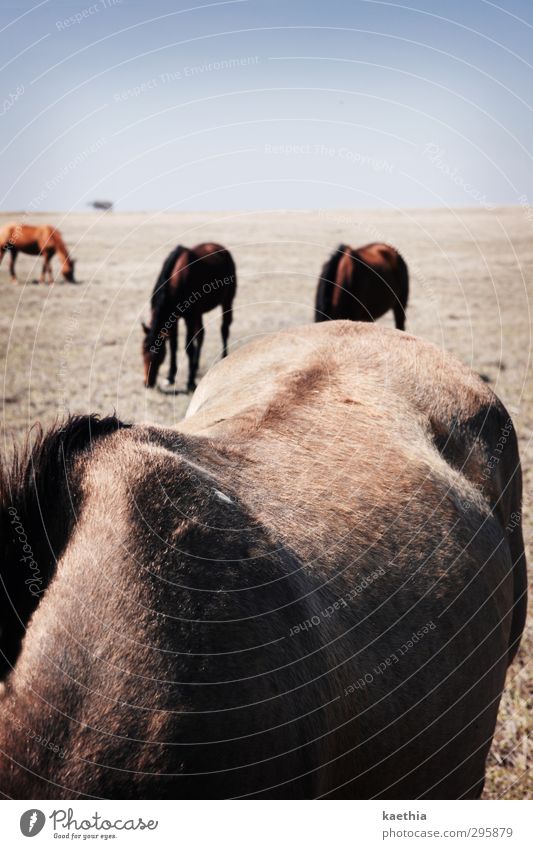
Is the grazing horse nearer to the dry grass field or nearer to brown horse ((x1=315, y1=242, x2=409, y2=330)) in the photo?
the dry grass field

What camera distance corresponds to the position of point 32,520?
157 cm

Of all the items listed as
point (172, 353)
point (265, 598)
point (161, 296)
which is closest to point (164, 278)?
point (161, 296)

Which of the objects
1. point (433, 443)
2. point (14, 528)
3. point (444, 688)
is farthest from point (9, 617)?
point (433, 443)

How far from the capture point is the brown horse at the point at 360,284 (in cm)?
845

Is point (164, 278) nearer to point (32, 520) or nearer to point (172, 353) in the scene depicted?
point (172, 353)

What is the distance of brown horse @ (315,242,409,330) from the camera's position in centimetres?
845

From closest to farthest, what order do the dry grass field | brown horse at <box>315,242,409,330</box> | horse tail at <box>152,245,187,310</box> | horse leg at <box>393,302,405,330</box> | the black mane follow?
the dry grass field
brown horse at <box>315,242,409,330</box>
the black mane
horse tail at <box>152,245,187,310</box>
horse leg at <box>393,302,405,330</box>

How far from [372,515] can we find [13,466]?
123 cm

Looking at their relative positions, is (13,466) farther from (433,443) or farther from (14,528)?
(433,443)

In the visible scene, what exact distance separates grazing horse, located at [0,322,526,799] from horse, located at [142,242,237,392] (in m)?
6.75

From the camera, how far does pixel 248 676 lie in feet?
5.24

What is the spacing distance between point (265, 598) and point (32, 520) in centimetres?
60
